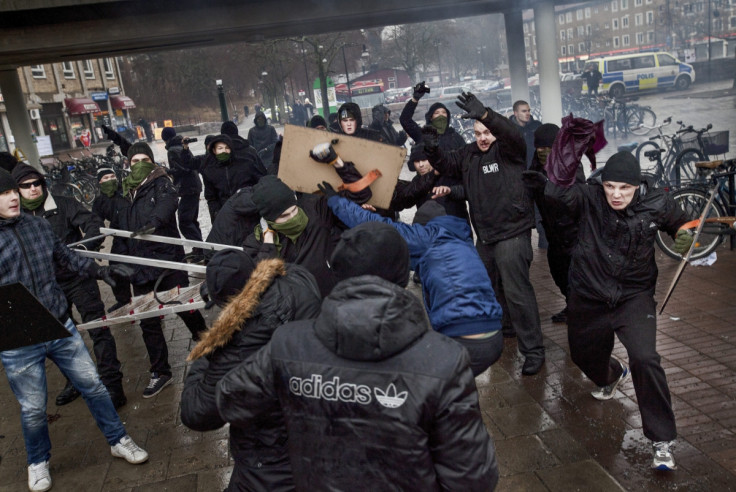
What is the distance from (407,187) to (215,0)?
7233 millimetres

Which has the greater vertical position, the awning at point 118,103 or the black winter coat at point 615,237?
the awning at point 118,103

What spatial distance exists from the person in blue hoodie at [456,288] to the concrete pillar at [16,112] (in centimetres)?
1309

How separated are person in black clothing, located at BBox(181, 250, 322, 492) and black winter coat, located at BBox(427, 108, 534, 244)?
260 cm

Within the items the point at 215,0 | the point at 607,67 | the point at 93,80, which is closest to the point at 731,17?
the point at 607,67

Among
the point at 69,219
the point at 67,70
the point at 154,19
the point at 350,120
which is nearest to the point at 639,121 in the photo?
the point at 154,19

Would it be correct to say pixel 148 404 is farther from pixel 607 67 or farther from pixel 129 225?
pixel 607 67

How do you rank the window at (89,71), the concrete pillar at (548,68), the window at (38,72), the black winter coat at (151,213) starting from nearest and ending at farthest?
the black winter coat at (151,213) < the concrete pillar at (548,68) < the window at (38,72) < the window at (89,71)

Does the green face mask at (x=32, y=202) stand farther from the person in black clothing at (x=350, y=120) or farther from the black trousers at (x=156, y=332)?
the person in black clothing at (x=350, y=120)

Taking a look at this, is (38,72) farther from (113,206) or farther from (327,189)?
(327,189)

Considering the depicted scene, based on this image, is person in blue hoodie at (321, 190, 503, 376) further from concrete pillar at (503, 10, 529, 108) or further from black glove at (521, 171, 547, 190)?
concrete pillar at (503, 10, 529, 108)

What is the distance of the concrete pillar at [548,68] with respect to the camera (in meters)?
12.2

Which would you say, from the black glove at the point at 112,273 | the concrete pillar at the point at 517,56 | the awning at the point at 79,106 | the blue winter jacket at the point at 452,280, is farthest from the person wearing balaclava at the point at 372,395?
the awning at the point at 79,106

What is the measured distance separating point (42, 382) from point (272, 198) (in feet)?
6.04

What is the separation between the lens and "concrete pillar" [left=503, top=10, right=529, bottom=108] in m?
14.0
